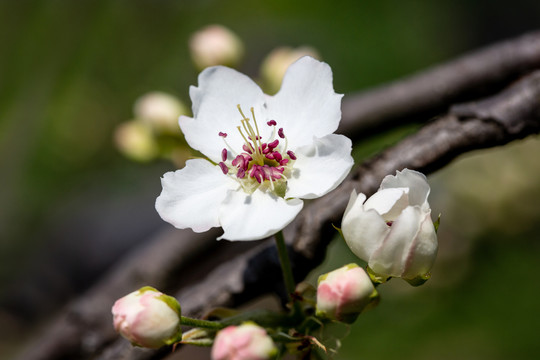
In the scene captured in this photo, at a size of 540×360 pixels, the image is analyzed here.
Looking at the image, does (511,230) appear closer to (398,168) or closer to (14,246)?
(398,168)

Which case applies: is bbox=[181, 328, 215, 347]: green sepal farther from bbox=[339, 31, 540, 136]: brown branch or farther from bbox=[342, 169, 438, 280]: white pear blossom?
bbox=[339, 31, 540, 136]: brown branch

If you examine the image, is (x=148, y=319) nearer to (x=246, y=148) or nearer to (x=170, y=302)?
(x=170, y=302)

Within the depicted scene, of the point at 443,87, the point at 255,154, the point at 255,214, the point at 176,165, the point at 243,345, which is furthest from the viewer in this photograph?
the point at 176,165

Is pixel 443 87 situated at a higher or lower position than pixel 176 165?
higher

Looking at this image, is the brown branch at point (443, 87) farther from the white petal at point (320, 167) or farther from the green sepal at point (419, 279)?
the green sepal at point (419, 279)

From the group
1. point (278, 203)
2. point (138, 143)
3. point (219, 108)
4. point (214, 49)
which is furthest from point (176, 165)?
point (278, 203)

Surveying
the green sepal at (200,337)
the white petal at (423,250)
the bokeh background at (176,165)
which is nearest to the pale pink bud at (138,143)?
the bokeh background at (176,165)

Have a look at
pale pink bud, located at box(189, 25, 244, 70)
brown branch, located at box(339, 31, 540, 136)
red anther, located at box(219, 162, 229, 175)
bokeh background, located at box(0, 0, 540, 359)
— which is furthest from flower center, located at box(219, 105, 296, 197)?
bokeh background, located at box(0, 0, 540, 359)
